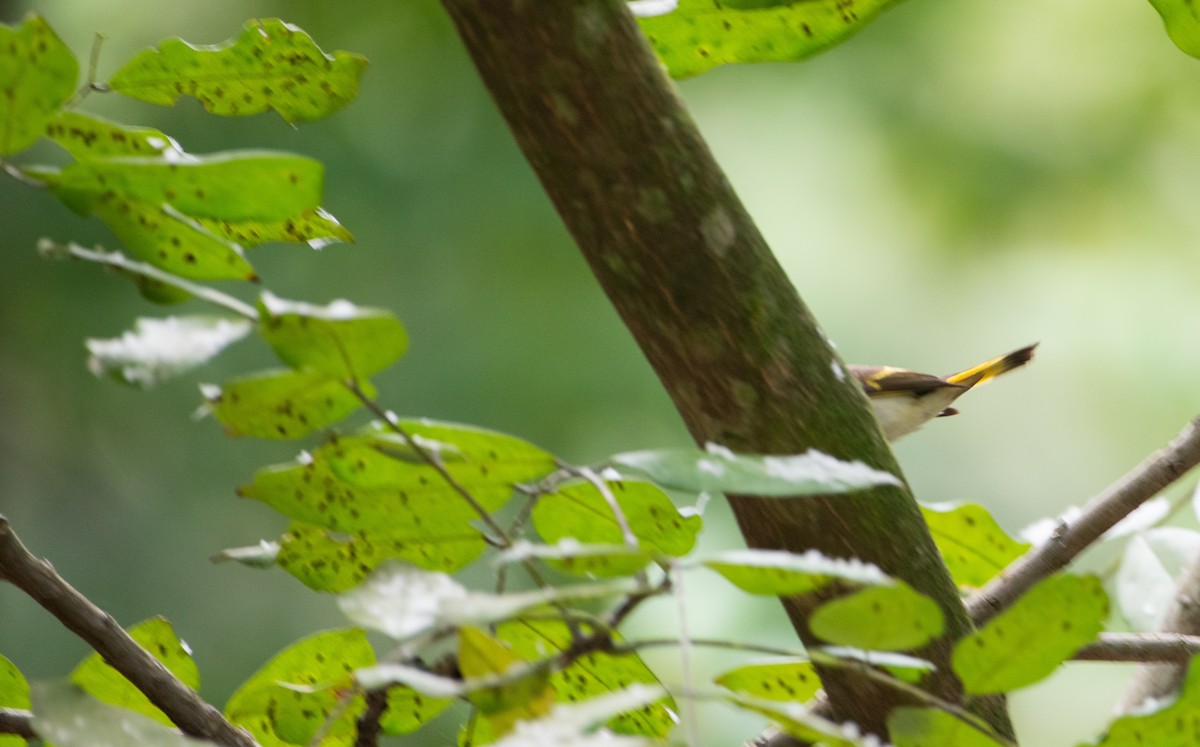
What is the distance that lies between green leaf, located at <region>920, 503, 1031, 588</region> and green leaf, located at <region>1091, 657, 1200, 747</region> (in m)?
0.31

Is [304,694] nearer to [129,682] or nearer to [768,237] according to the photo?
[129,682]

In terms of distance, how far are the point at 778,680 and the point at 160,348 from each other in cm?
32

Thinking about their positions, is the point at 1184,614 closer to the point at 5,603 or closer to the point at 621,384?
the point at 621,384

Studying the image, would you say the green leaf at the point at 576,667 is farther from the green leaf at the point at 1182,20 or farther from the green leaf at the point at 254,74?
the green leaf at the point at 1182,20

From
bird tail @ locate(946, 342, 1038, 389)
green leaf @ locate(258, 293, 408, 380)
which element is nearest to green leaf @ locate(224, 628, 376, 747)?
green leaf @ locate(258, 293, 408, 380)

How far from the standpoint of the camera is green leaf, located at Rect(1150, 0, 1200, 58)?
0.53 m

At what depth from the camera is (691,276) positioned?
45cm

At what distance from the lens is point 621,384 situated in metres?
1.98

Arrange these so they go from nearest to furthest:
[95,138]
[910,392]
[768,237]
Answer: [95,138], [910,392], [768,237]

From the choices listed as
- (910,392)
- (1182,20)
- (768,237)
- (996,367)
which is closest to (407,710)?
(1182,20)

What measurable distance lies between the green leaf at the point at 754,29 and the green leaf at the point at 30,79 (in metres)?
0.30

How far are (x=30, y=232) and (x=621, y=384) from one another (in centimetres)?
102

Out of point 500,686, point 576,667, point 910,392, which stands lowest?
point 910,392

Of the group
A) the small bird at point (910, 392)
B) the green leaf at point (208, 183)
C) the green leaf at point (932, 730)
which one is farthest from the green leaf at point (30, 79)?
the small bird at point (910, 392)
